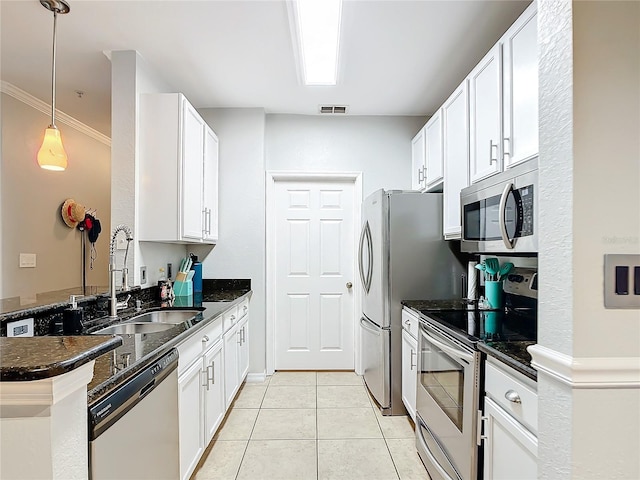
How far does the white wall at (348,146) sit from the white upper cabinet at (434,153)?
0.52m

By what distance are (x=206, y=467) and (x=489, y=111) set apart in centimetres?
269

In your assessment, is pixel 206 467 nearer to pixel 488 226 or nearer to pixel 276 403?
pixel 276 403

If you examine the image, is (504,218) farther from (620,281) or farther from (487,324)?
(620,281)

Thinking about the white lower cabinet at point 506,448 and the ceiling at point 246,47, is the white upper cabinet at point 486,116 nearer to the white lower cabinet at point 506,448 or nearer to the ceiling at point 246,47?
the ceiling at point 246,47

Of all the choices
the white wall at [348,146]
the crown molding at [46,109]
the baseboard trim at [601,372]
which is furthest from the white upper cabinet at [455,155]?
the crown molding at [46,109]

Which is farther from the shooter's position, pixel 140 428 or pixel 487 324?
pixel 487 324

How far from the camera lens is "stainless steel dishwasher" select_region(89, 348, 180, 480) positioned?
3.28ft

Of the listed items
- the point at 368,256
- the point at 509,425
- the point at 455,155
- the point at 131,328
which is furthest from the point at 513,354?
the point at 131,328

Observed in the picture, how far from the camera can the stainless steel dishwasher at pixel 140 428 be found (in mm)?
999

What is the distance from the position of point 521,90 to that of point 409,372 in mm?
1928

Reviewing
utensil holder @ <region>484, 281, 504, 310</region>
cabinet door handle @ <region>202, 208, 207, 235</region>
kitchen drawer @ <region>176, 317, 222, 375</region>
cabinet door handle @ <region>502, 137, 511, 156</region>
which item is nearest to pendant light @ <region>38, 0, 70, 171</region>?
cabinet door handle @ <region>202, 208, 207, 235</region>

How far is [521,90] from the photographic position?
5.88 ft

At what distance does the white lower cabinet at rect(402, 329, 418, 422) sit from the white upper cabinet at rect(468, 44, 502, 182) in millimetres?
1210

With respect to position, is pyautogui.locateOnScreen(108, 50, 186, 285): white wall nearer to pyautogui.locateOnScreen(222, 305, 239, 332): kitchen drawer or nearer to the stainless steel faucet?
the stainless steel faucet
